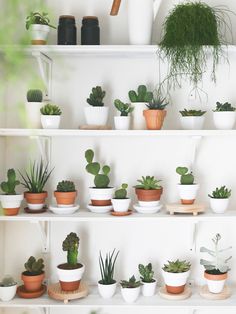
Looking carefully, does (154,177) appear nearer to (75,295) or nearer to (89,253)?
(89,253)

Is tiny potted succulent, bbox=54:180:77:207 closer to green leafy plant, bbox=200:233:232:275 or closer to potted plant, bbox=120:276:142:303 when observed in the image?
potted plant, bbox=120:276:142:303

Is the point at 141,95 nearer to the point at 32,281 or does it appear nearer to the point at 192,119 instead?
the point at 192,119

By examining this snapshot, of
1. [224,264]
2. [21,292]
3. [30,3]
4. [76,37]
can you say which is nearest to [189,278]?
[224,264]

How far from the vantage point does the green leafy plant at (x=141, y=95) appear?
154cm

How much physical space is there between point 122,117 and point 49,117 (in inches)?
10.5

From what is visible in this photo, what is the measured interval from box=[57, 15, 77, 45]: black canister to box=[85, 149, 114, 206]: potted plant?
42 centimetres

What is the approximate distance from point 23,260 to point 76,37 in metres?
0.91

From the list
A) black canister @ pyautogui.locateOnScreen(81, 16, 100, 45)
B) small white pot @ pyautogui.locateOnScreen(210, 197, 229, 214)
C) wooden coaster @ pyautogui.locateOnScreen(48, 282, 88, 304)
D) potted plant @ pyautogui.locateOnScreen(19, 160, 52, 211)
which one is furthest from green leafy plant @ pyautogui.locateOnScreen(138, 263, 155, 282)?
black canister @ pyautogui.locateOnScreen(81, 16, 100, 45)

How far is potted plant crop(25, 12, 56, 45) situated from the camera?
1.50m

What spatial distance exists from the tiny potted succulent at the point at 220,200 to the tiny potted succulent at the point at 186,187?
0.07 meters

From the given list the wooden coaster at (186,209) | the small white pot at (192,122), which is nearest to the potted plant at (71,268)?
the wooden coaster at (186,209)

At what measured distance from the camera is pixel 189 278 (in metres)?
1.64

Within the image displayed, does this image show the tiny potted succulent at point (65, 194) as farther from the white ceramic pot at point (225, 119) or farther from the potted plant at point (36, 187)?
the white ceramic pot at point (225, 119)

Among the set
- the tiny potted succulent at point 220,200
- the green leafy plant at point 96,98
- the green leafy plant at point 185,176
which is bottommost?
the tiny potted succulent at point 220,200
